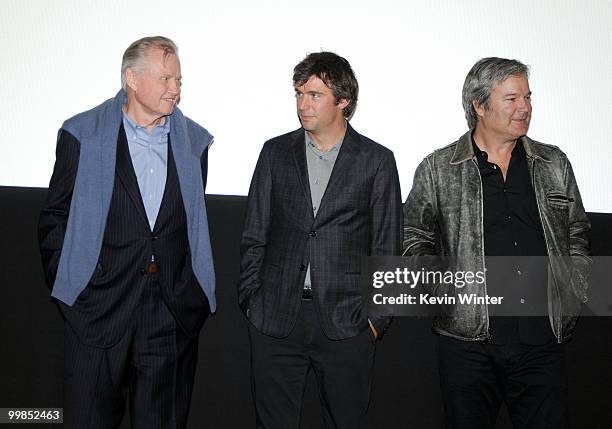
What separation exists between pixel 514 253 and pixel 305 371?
3.05ft

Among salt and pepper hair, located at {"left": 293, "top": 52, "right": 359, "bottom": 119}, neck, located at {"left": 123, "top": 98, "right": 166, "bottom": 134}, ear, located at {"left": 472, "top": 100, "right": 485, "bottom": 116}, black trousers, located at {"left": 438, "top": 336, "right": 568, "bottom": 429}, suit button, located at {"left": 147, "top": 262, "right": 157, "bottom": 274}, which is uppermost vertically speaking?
salt and pepper hair, located at {"left": 293, "top": 52, "right": 359, "bottom": 119}

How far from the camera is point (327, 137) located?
2.85m

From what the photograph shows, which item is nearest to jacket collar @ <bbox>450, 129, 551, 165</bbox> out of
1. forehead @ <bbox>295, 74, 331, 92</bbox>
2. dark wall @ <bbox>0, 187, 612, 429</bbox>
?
forehead @ <bbox>295, 74, 331, 92</bbox>

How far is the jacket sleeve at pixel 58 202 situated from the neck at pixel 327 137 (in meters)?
0.92

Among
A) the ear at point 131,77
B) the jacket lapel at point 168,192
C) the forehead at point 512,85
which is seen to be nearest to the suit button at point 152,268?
the jacket lapel at point 168,192

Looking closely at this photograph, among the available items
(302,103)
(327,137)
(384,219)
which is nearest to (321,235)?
(384,219)

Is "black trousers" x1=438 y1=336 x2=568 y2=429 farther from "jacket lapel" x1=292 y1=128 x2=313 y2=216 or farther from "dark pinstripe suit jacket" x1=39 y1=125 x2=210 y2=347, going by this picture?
"dark pinstripe suit jacket" x1=39 y1=125 x2=210 y2=347

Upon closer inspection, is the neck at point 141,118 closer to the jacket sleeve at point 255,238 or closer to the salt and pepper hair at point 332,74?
the jacket sleeve at point 255,238

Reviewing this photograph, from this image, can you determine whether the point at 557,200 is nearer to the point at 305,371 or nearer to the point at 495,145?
the point at 495,145

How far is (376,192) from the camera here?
110 inches

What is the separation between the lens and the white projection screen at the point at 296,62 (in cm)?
335

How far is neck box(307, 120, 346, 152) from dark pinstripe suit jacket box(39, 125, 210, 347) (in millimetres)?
589

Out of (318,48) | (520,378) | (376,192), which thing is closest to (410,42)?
(318,48)

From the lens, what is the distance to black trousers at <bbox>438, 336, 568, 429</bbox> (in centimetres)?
271
